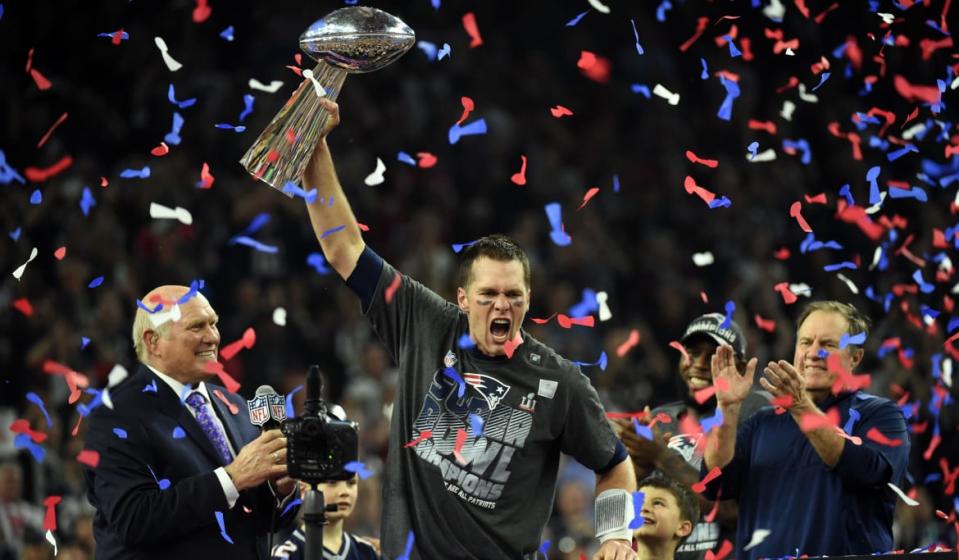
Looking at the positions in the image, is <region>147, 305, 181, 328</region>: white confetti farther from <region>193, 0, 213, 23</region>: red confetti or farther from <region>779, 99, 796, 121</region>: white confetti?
<region>193, 0, 213, 23</region>: red confetti

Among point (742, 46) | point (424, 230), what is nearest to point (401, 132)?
point (424, 230)

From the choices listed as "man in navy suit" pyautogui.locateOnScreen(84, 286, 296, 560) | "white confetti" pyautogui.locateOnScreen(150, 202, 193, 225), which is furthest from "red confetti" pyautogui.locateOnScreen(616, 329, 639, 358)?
"man in navy suit" pyautogui.locateOnScreen(84, 286, 296, 560)

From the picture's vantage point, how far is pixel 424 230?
31.6ft

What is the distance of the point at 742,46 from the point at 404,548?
8.26 metres

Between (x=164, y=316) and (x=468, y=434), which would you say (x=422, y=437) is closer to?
(x=468, y=434)

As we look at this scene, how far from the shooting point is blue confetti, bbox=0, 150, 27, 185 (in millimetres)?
8656

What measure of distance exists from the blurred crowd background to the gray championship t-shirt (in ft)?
10.2

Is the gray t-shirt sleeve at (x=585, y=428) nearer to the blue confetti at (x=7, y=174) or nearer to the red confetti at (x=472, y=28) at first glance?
the blue confetti at (x=7, y=174)

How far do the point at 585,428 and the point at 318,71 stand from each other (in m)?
1.29

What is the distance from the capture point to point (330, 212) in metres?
4.19

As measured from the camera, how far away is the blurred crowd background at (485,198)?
8320 mm

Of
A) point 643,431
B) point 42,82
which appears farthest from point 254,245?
point 643,431

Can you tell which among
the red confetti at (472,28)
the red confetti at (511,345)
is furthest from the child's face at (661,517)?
the red confetti at (472,28)

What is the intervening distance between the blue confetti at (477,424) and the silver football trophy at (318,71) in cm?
84
